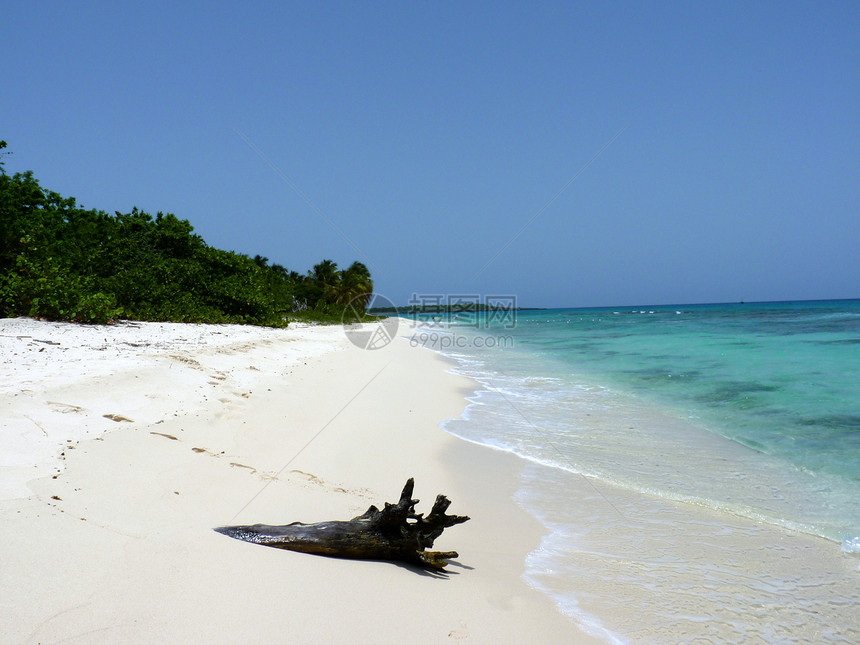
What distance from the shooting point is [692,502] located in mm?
4570

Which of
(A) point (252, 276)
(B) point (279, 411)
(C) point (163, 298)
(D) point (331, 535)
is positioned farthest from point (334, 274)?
(D) point (331, 535)

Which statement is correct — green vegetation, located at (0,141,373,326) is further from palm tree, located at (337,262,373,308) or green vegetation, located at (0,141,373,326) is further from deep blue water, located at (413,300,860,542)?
palm tree, located at (337,262,373,308)

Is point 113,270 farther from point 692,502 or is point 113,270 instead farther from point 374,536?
point 692,502

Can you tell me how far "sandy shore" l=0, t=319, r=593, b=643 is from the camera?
214cm

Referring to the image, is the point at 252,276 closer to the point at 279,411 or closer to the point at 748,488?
the point at 279,411

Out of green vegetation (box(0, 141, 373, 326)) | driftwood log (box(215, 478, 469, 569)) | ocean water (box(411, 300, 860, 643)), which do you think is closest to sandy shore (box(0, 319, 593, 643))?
driftwood log (box(215, 478, 469, 569))

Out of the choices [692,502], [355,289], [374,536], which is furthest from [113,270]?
[355,289]

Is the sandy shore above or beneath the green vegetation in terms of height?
beneath

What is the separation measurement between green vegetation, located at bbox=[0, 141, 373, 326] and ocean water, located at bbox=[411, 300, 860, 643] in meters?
7.35

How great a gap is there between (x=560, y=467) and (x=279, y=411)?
133 inches

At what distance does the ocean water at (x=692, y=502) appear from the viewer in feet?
9.47

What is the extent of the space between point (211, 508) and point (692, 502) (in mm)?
3953

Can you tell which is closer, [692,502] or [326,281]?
[692,502]

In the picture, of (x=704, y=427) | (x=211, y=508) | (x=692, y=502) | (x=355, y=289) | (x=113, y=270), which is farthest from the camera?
(x=355, y=289)
